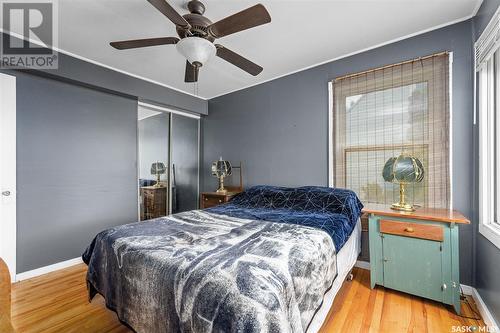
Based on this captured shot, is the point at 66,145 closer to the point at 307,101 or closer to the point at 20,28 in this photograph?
the point at 20,28

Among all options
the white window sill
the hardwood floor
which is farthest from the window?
the hardwood floor

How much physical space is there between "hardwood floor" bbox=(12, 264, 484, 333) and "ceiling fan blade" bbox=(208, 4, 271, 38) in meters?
2.21

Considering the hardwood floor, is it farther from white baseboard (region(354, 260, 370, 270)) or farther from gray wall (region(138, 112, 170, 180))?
gray wall (region(138, 112, 170, 180))

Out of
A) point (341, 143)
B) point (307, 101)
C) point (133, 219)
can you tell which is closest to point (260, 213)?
point (341, 143)

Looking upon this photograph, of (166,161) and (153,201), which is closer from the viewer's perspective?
(153,201)

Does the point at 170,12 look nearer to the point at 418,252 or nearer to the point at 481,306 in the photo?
the point at 418,252

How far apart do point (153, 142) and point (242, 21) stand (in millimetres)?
2833

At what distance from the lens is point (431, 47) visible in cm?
224

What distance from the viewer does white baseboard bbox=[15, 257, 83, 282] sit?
2409 millimetres

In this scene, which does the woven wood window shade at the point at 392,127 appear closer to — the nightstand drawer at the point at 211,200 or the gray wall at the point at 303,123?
the gray wall at the point at 303,123

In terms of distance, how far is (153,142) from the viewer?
3.79 m

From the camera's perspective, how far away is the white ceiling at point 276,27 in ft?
6.23

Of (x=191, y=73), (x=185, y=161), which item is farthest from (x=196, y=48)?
(x=185, y=161)

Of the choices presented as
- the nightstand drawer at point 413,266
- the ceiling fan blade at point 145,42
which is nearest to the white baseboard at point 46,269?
the ceiling fan blade at point 145,42
